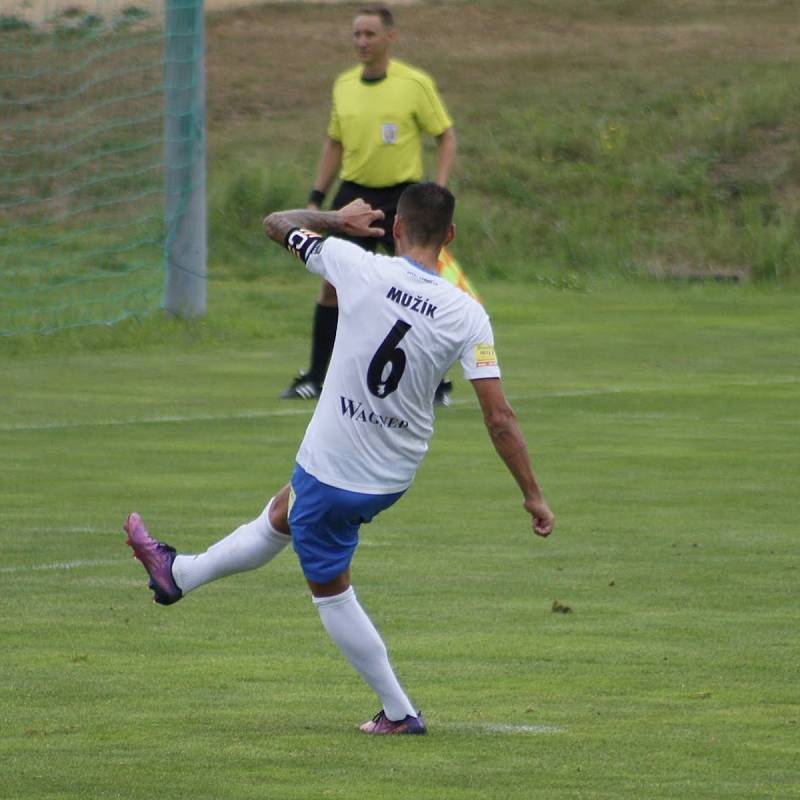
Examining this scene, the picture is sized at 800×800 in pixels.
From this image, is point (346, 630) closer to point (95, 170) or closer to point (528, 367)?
point (528, 367)

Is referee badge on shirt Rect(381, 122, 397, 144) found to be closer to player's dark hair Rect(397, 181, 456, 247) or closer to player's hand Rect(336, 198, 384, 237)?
player's hand Rect(336, 198, 384, 237)

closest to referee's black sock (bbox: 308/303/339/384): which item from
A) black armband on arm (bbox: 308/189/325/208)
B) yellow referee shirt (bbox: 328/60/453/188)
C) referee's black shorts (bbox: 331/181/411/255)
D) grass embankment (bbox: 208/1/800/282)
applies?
referee's black shorts (bbox: 331/181/411/255)

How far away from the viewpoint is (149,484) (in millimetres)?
11750

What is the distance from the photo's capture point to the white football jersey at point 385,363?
21.4 ft

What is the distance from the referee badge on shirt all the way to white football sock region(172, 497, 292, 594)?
778 centimetres

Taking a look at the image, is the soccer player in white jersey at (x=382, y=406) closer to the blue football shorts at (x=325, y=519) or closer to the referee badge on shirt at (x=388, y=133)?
the blue football shorts at (x=325, y=519)

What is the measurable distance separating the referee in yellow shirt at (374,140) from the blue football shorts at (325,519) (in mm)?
7789

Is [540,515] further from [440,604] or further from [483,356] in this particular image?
[440,604]

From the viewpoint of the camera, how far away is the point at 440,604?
8711mm

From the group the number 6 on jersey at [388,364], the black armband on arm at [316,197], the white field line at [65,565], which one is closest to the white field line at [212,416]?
the black armband on arm at [316,197]

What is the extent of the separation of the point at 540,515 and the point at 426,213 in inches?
36.7

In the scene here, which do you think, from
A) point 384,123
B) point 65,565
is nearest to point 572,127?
point 384,123

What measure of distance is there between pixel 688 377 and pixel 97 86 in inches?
323

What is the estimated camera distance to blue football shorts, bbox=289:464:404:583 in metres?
6.59
